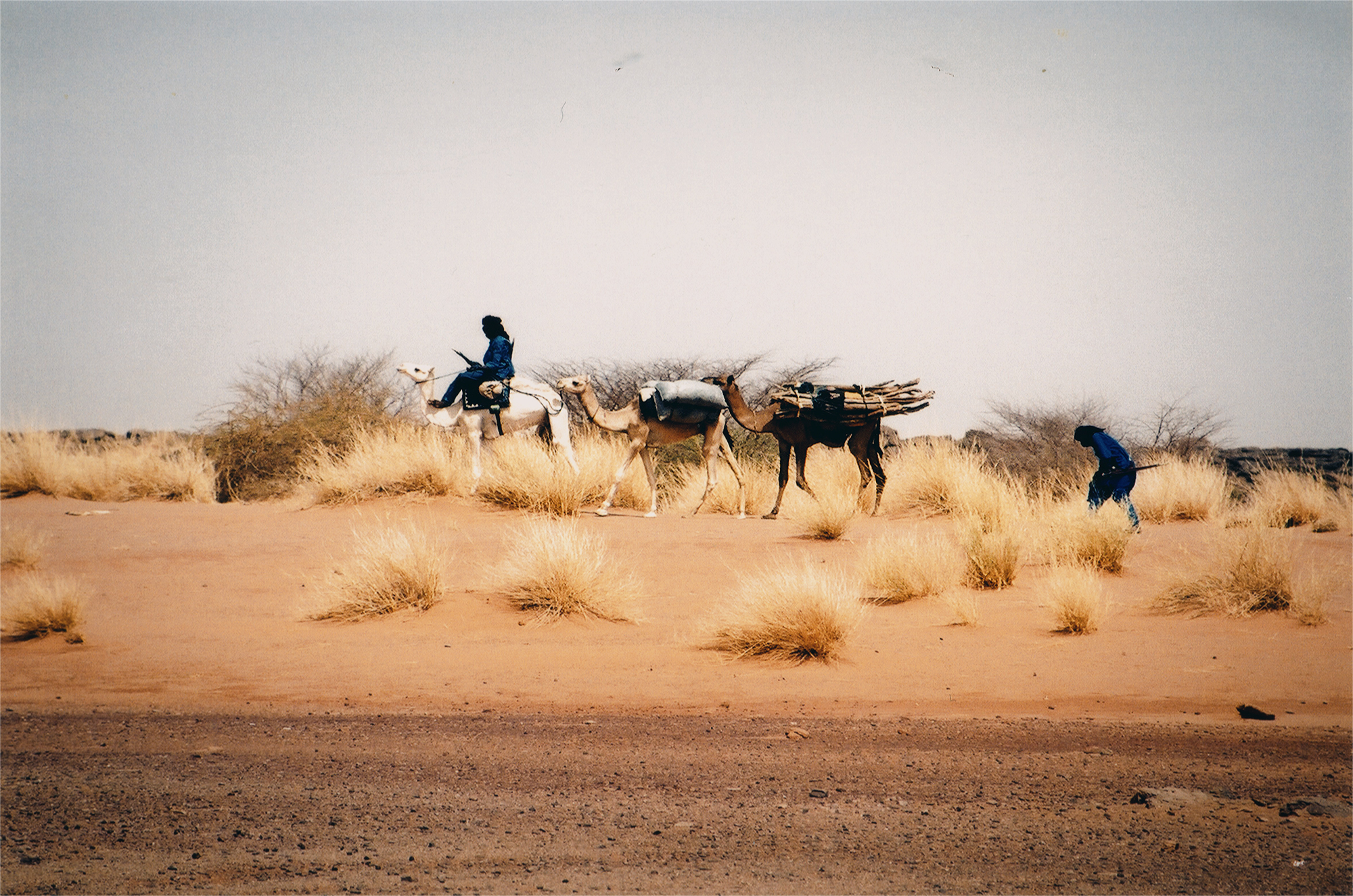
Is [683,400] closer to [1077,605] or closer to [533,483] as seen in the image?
[533,483]

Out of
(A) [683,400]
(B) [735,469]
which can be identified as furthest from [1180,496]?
(A) [683,400]

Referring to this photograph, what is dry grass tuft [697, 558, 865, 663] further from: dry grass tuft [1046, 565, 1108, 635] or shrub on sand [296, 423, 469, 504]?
shrub on sand [296, 423, 469, 504]

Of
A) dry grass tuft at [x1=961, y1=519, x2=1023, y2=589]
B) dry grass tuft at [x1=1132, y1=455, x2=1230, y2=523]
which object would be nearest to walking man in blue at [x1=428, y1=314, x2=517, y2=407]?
dry grass tuft at [x1=961, y1=519, x2=1023, y2=589]

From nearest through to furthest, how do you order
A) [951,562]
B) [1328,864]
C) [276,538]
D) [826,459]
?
[1328,864]
[951,562]
[276,538]
[826,459]

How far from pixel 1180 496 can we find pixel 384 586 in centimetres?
1427

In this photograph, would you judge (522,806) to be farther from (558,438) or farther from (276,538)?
(558,438)

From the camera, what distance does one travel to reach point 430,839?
514 centimetres

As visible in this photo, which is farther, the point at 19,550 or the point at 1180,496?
the point at 1180,496

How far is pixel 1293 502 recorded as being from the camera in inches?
701

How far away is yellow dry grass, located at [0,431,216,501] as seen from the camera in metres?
19.7

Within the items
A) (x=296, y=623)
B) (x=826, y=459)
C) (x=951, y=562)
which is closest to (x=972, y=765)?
(x=951, y=562)

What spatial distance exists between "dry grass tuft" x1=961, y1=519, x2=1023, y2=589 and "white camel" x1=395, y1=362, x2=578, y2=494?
7.67 m

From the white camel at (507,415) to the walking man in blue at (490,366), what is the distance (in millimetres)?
340

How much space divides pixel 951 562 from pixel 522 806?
Answer: 7.91m
